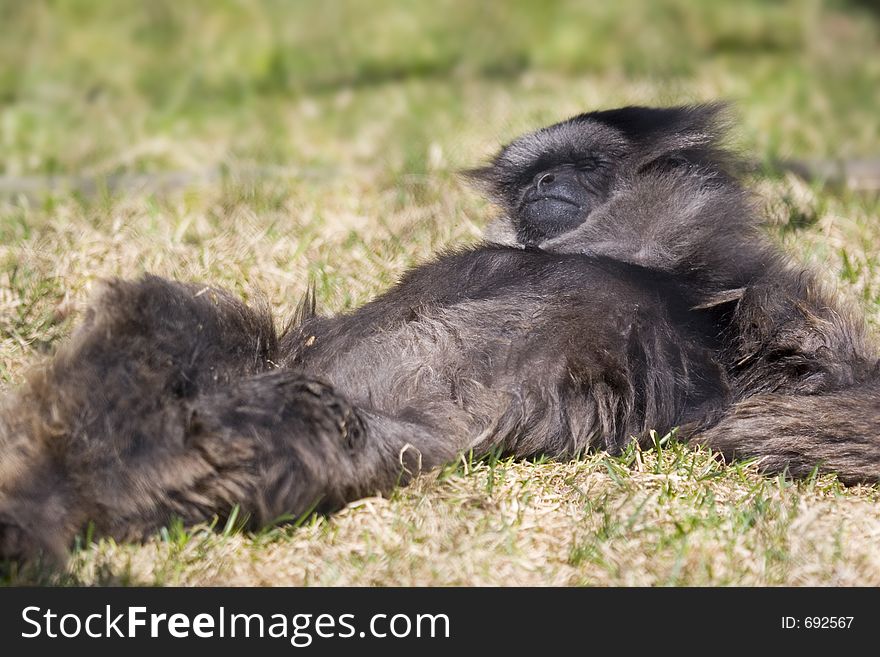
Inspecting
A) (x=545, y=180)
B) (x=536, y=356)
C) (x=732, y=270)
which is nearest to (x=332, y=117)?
(x=545, y=180)

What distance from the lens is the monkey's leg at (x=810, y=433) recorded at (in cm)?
448

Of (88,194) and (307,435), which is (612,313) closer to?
(307,435)

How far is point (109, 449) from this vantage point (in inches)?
152

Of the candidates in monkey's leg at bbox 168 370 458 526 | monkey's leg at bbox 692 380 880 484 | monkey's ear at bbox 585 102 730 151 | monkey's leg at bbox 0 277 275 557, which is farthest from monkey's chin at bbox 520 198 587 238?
monkey's leg at bbox 0 277 275 557

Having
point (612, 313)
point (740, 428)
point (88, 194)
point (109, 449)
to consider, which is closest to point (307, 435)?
point (109, 449)

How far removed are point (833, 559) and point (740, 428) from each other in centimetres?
95

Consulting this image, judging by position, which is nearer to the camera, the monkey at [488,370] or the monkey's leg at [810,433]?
the monkey at [488,370]

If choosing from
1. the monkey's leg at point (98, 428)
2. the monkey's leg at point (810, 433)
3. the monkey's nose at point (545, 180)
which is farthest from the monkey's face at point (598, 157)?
the monkey's leg at point (98, 428)

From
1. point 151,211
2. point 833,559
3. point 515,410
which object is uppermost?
point 151,211

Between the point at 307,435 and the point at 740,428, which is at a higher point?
the point at 307,435

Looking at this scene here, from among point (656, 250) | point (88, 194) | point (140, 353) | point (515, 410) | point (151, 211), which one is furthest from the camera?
point (88, 194)

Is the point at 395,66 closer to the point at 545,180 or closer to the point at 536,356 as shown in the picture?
the point at 545,180

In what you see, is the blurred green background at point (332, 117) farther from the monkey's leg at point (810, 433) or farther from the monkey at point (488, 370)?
the monkey's leg at point (810, 433)

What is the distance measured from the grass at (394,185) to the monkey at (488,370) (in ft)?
0.51
